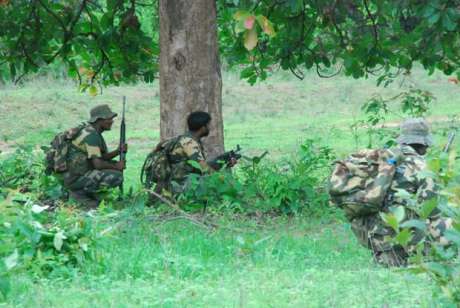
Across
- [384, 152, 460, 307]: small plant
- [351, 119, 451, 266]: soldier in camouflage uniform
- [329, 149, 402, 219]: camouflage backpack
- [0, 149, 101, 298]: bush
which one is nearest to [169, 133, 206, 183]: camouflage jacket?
[0, 149, 101, 298]: bush

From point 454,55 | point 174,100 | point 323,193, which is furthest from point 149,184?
point 454,55

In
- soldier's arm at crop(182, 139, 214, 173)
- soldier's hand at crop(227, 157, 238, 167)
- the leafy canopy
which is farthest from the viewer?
the leafy canopy

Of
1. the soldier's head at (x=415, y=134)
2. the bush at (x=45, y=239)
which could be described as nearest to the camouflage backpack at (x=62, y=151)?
the bush at (x=45, y=239)

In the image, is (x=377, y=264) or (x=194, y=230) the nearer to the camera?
(x=377, y=264)

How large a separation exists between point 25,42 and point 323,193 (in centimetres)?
411

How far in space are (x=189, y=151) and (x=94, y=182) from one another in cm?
142

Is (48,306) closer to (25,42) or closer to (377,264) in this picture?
(377,264)

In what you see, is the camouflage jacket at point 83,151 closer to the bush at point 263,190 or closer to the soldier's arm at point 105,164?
the soldier's arm at point 105,164

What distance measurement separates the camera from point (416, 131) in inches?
266

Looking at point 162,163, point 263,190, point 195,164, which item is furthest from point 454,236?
point 162,163

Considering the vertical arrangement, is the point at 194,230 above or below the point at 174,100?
below

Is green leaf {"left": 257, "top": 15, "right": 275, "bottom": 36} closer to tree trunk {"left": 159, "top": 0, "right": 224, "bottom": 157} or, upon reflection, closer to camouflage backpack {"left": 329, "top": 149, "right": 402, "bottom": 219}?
camouflage backpack {"left": 329, "top": 149, "right": 402, "bottom": 219}

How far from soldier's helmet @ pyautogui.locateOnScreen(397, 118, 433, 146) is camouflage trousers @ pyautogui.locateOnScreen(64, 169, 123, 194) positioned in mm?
4650

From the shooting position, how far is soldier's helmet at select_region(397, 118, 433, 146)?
22.1ft
